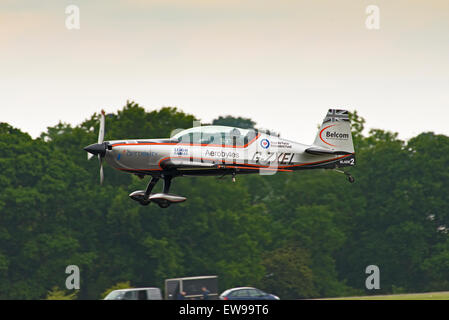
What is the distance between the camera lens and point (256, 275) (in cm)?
7662

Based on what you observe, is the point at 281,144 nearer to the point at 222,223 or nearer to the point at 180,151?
the point at 180,151

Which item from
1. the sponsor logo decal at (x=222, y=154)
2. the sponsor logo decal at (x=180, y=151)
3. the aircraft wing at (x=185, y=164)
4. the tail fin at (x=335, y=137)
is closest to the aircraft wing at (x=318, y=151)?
the tail fin at (x=335, y=137)

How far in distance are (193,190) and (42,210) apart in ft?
47.8

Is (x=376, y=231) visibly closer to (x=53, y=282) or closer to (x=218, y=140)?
(x=53, y=282)

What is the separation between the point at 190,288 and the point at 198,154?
67.2 feet

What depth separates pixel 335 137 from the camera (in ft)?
103

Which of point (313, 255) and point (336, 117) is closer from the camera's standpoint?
point (336, 117)

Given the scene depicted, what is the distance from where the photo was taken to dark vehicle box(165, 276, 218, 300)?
46.2 metres

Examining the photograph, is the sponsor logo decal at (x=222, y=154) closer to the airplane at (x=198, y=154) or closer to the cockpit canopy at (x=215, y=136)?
the airplane at (x=198, y=154)

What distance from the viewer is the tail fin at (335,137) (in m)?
31.3

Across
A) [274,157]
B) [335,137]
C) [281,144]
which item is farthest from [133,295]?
[335,137]

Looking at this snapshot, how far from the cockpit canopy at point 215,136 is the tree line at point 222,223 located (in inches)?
1554
